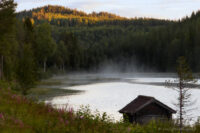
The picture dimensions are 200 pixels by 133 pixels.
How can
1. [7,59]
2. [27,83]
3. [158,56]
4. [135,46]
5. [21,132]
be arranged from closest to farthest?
[21,132] → [27,83] → [7,59] → [158,56] → [135,46]

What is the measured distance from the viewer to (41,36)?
95.8 metres

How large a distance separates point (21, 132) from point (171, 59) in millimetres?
140798

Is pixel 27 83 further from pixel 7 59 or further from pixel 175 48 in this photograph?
pixel 175 48

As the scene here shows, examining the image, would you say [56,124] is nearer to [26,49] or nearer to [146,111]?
[146,111]

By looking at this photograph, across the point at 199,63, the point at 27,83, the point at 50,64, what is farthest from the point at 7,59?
the point at 199,63

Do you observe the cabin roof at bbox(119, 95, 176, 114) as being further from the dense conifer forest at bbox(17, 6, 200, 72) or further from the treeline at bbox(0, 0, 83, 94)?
the dense conifer forest at bbox(17, 6, 200, 72)

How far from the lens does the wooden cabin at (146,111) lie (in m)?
23.1

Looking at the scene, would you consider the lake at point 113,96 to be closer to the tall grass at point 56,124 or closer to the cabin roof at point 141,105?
the cabin roof at point 141,105

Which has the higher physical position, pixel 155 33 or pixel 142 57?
pixel 155 33

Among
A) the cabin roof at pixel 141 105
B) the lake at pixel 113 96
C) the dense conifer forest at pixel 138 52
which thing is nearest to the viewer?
the cabin roof at pixel 141 105

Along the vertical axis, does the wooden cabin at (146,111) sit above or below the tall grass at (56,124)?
below

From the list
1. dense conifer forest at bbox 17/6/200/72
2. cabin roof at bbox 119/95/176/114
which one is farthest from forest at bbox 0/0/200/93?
cabin roof at bbox 119/95/176/114

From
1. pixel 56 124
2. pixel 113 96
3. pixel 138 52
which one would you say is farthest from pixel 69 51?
pixel 56 124

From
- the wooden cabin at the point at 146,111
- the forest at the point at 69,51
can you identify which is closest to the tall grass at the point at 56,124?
the wooden cabin at the point at 146,111
